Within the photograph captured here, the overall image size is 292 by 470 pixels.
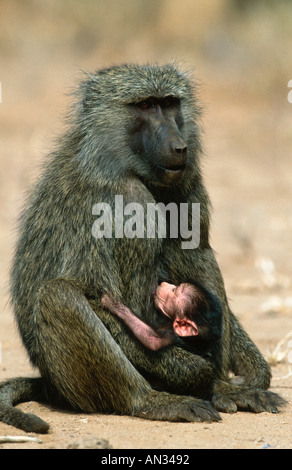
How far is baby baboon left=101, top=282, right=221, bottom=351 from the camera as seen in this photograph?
4.21 meters

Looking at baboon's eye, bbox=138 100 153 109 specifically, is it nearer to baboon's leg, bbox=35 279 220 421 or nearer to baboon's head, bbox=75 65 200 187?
baboon's head, bbox=75 65 200 187

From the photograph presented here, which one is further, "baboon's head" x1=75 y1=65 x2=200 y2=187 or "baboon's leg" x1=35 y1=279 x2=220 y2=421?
"baboon's head" x1=75 y1=65 x2=200 y2=187

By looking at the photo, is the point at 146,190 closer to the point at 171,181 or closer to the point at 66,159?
the point at 171,181

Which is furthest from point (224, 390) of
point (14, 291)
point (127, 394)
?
point (14, 291)

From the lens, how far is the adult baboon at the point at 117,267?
13.4ft

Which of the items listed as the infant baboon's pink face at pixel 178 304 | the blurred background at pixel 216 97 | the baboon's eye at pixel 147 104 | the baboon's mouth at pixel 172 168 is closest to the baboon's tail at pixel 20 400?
the infant baboon's pink face at pixel 178 304

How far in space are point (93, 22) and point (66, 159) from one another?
50.1 feet

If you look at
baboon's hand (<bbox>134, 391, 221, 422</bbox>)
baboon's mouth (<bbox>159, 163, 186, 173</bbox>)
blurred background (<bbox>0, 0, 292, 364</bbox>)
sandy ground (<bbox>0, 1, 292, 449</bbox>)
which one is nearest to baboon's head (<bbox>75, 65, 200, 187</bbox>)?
baboon's mouth (<bbox>159, 163, 186, 173</bbox>)

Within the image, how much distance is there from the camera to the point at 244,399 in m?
4.36

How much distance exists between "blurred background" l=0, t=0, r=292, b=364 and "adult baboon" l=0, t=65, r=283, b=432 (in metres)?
0.67

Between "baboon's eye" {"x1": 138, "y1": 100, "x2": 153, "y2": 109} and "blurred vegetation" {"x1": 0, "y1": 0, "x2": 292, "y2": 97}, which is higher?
"blurred vegetation" {"x1": 0, "y1": 0, "x2": 292, "y2": 97}

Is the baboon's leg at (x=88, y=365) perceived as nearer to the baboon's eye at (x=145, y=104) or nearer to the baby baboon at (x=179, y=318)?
the baby baboon at (x=179, y=318)

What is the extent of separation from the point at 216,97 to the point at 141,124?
1148cm

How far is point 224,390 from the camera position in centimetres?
443
